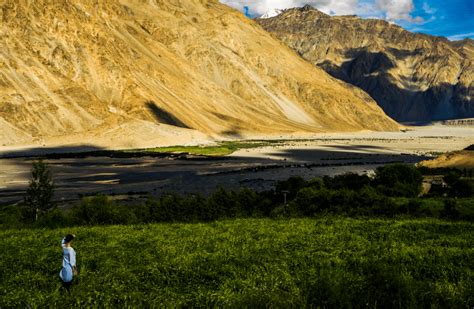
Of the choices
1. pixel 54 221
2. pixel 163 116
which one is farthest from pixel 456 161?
pixel 163 116

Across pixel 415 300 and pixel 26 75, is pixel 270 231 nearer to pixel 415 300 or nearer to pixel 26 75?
pixel 415 300

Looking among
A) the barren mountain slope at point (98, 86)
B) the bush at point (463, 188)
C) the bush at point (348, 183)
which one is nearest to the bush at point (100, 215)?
the bush at point (348, 183)

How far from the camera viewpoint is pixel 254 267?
13.1 meters

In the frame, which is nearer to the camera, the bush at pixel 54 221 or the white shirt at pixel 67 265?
the white shirt at pixel 67 265

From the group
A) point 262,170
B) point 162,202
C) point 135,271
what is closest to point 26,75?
point 262,170

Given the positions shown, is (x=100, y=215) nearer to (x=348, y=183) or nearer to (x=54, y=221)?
(x=54, y=221)

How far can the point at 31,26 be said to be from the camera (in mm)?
126875

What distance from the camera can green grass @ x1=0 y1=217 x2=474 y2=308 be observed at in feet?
34.1

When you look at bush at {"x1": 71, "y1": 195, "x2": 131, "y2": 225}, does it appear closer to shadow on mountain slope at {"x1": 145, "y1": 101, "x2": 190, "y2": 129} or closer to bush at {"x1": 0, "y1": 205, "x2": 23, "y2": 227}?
bush at {"x1": 0, "y1": 205, "x2": 23, "y2": 227}

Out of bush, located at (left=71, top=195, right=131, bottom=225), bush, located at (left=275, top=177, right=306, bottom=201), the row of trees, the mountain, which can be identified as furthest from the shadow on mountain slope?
bush, located at (left=71, top=195, right=131, bottom=225)

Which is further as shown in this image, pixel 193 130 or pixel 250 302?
pixel 193 130

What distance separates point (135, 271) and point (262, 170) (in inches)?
2318

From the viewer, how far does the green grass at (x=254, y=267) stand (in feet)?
34.1

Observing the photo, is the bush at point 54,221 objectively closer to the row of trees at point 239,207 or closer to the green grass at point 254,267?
the row of trees at point 239,207
